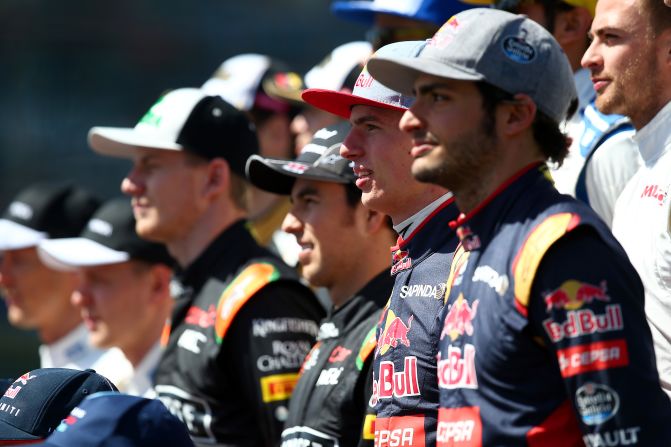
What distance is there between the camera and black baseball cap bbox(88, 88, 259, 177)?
18.0 ft

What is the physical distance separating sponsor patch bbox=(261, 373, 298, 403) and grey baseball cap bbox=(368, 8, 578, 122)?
1825mm

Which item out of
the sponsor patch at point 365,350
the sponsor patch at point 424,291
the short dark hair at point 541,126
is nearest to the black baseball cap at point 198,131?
the sponsor patch at point 365,350

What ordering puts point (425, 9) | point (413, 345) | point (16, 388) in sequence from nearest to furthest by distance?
point (16, 388)
point (413, 345)
point (425, 9)

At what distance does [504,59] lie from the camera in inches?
120

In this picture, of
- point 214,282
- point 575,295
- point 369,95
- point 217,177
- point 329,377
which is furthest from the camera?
point 217,177

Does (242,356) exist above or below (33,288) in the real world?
above

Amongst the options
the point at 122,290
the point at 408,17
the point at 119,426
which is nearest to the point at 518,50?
the point at 119,426

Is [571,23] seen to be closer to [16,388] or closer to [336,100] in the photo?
[336,100]

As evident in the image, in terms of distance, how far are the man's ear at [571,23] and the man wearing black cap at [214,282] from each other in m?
1.34

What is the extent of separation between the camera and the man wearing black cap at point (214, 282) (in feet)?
15.6

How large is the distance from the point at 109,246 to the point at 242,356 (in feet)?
5.92

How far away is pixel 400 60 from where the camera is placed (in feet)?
10.3

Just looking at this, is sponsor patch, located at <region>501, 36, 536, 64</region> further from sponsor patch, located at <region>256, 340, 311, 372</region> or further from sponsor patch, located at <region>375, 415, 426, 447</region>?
sponsor patch, located at <region>256, 340, 311, 372</region>

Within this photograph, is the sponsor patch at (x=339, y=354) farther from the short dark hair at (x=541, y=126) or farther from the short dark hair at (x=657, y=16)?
the short dark hair at (x=657, y=16)
